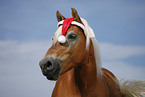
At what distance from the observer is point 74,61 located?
10.6 ft

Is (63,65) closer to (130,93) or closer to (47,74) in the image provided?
(47,74)

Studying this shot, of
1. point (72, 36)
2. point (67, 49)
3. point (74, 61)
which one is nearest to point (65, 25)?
point (72, 36)

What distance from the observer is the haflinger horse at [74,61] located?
121 inches

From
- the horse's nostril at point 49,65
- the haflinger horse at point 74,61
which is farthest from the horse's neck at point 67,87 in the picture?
the horse's nostril at point 49,65

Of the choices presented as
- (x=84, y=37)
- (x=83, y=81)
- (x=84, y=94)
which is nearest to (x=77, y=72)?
(x=83, y=81)

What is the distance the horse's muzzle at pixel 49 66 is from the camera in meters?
2.95

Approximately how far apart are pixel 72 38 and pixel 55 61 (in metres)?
0.53

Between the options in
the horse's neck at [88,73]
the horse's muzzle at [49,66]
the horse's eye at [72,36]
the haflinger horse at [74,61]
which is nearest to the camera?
the horse's muzzle at [49,66]

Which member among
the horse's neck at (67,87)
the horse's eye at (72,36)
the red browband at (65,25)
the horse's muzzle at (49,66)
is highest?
the red browband at (65,25)

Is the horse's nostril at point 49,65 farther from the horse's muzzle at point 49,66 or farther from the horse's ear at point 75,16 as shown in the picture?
the horse's ear at point 75,16

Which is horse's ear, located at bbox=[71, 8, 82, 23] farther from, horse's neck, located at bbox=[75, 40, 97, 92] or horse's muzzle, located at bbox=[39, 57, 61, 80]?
horse's muzzle, located at bbox=[39, 57, 61, 80]

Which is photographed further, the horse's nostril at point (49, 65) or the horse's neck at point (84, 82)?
the horse's neck at point (84, 82)

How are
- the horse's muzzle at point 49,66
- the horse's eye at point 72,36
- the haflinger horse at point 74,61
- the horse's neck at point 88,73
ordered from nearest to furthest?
1. the horse's muzzle at point 49,66
2. the haflinger horse at point 74,61
3. the horse's eye at point 72,36
4. the horse's neck at point 88,73

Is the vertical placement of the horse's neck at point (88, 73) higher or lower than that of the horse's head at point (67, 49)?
lower
